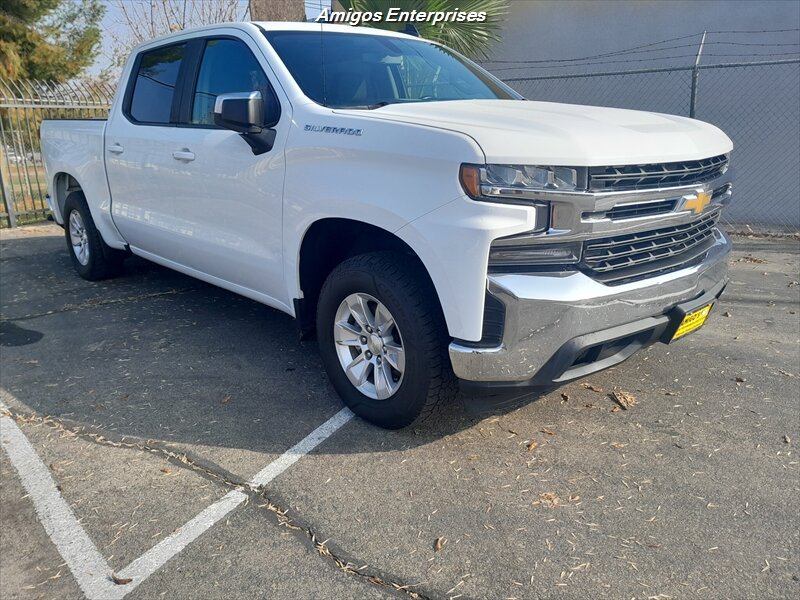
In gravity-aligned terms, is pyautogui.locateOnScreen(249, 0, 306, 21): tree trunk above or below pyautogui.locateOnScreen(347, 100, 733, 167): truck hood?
above

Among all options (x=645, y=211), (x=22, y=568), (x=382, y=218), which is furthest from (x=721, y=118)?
(x=22, y=568)

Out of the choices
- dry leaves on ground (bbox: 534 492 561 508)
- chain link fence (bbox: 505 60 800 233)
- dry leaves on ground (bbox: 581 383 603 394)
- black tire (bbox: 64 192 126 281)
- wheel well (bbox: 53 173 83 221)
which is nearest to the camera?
dry leaves on ground (bbox: 534 492 561 508)

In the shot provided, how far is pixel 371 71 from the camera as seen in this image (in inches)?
157

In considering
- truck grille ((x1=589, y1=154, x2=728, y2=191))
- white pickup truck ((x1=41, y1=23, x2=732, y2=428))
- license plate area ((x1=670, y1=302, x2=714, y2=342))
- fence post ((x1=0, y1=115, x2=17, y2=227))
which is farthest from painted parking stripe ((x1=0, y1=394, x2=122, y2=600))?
fence post ((x1=0, y1=115, x2=17, y2=227))

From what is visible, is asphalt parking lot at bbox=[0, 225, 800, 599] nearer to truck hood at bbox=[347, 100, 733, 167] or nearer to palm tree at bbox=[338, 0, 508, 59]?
truck hood at bbox=[347, 100, 733, 167]

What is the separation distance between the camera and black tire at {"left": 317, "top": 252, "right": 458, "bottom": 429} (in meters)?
3.01

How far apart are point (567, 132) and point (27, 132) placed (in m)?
9.98

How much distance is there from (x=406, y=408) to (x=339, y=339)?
0.57 meters

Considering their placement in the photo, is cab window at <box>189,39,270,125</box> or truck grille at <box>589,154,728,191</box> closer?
truck grille at <box>589,154,728,191</box>

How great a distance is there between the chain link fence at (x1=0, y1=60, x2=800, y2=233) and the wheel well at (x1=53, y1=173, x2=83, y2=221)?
3499 mm

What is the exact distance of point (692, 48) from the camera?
9.52m

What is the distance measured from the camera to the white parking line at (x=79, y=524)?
8.02 ft

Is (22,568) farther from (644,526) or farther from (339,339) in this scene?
(644,526)

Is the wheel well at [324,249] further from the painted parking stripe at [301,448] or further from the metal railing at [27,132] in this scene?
the metal railing at [27,132]
